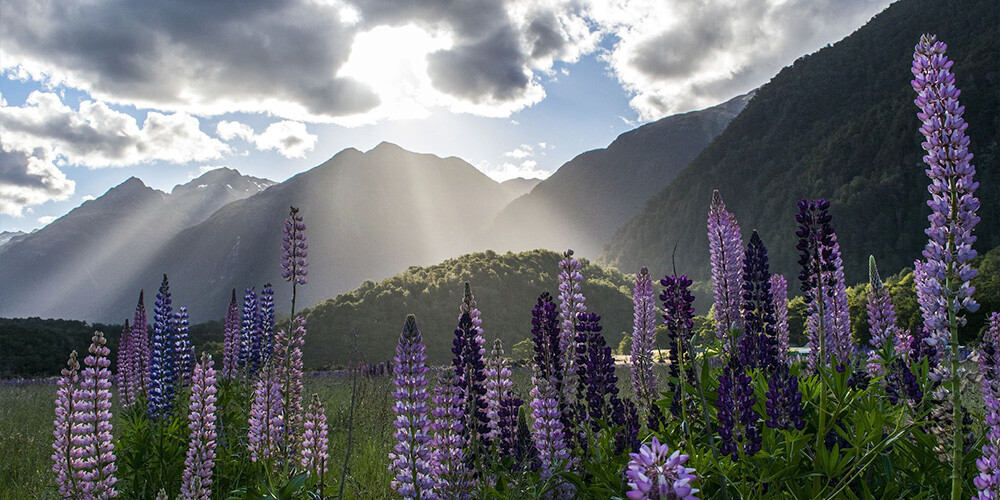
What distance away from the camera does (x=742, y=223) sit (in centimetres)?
7931

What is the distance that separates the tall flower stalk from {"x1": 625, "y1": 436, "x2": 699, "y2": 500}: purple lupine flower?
4.99 ft

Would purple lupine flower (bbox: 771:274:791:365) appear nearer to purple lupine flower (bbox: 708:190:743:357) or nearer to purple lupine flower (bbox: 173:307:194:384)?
purple lupine flower (bbox: 708:190:743:357)

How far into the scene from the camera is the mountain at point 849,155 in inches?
2217

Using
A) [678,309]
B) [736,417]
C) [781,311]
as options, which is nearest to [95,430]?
[678,309]

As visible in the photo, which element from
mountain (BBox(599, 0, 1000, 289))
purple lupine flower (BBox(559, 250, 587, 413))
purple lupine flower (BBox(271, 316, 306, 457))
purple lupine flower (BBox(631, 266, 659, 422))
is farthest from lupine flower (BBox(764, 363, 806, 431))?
mountain (BBox(599, 0, 1000, 289))

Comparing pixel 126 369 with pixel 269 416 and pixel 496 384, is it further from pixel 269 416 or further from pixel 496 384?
pixel 496 384

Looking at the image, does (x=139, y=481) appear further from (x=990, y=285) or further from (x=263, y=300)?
(x=990, y=285)

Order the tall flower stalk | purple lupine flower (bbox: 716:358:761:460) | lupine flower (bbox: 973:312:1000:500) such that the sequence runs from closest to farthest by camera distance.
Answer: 1. lupine flower (bbox: 973:312:1000:500)
2. the tall flower stalk
3. purple lupine flower (bbox: 716:358:761:460)

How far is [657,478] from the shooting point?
1.25 m

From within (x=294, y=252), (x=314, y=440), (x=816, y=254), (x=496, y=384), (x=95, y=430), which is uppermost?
(x=294, y=252)

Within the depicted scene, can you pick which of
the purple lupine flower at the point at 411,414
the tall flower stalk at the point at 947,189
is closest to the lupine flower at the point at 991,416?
the tall flower stalk at the point at 947,189

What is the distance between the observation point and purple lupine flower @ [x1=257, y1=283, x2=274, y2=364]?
7.41 m

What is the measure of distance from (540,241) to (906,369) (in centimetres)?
16162

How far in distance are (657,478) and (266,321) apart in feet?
23.4
